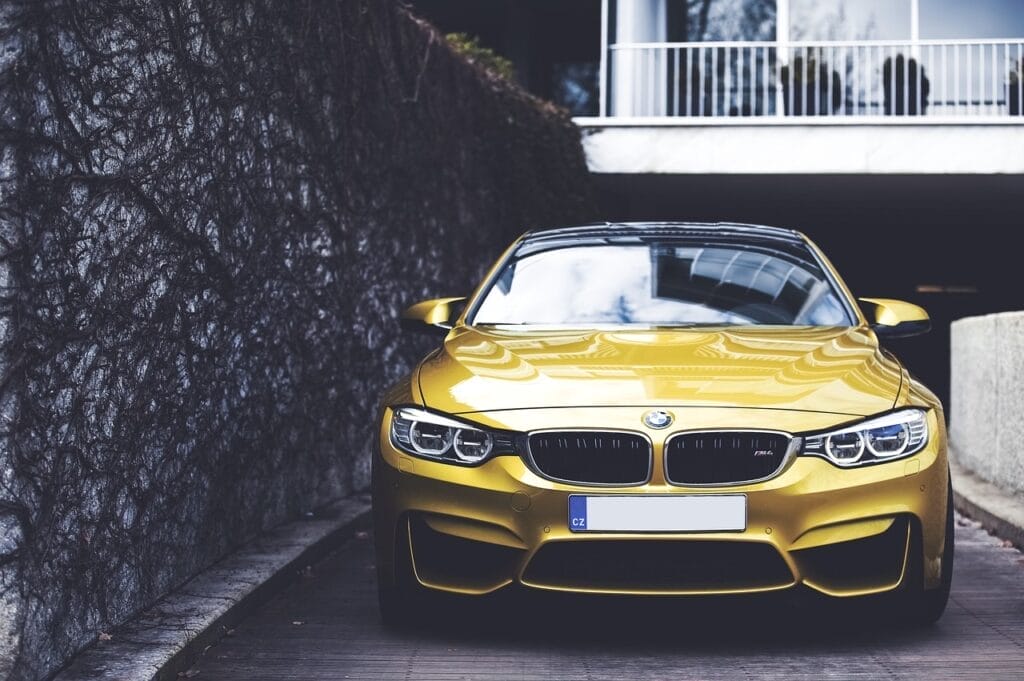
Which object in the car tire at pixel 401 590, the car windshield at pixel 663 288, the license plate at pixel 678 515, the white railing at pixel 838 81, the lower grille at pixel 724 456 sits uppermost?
the white railing at pixel 838 81

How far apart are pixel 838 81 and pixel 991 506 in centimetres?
1195

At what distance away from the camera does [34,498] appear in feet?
11.9

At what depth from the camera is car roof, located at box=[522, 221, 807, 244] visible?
6.02 meters

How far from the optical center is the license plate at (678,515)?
4.13 metres

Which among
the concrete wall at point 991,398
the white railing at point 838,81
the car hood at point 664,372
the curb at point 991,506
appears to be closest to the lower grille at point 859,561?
the car hood at point 664,372

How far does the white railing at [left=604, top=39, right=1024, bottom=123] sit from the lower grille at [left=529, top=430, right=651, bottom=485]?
1352 cm

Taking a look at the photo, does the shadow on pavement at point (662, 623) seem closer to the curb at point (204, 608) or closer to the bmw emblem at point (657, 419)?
the bmw emblem at point (657, 419)

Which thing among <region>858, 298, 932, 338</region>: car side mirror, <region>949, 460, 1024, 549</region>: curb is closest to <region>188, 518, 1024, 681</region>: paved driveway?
<region>858, 298, 932, 338</region>: car side mirror

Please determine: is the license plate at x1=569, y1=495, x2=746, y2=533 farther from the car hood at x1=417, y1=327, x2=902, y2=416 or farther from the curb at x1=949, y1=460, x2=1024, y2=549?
the curb at x1=949, y1=460, x2=1024, y2=549

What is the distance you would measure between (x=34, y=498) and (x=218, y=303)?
1.83m

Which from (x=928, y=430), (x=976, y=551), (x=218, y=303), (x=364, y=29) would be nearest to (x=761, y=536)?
(x=928, y=430)

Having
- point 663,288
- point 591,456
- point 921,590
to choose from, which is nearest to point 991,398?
point 663,288

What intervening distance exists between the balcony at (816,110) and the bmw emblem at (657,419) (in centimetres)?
1190

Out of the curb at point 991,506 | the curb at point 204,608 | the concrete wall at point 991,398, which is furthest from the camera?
the concrete wall at point 991,398
